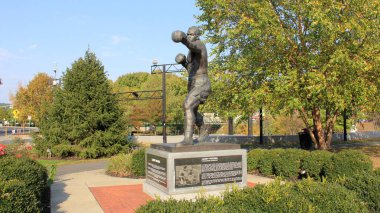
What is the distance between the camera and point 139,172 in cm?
1209

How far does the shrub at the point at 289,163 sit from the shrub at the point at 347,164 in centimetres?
97

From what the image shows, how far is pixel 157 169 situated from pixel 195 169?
98cm

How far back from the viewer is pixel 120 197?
8.52m

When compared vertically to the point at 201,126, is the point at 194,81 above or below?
above

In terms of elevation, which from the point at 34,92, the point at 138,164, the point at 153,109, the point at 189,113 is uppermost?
the point at 34,92

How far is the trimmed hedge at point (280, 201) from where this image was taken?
14.3 ft

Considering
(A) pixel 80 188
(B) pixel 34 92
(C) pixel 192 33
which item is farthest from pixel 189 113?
(B) pixel 34 92

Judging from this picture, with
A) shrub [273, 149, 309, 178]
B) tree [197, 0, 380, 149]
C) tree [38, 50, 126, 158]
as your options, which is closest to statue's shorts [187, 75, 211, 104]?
shrub [273, 149, 309, 178]

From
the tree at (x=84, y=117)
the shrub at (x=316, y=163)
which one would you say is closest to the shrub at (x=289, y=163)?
the shrub at (x=316, y=163)

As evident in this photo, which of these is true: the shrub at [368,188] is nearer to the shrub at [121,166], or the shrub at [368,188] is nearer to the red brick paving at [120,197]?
the red brick paving at [120,197]

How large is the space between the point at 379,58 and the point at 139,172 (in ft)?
30.7

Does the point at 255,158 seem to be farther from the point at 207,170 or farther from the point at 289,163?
the point at 207,170

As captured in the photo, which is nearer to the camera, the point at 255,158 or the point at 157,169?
the point at 157,169

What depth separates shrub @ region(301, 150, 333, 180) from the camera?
10781 millimetres
